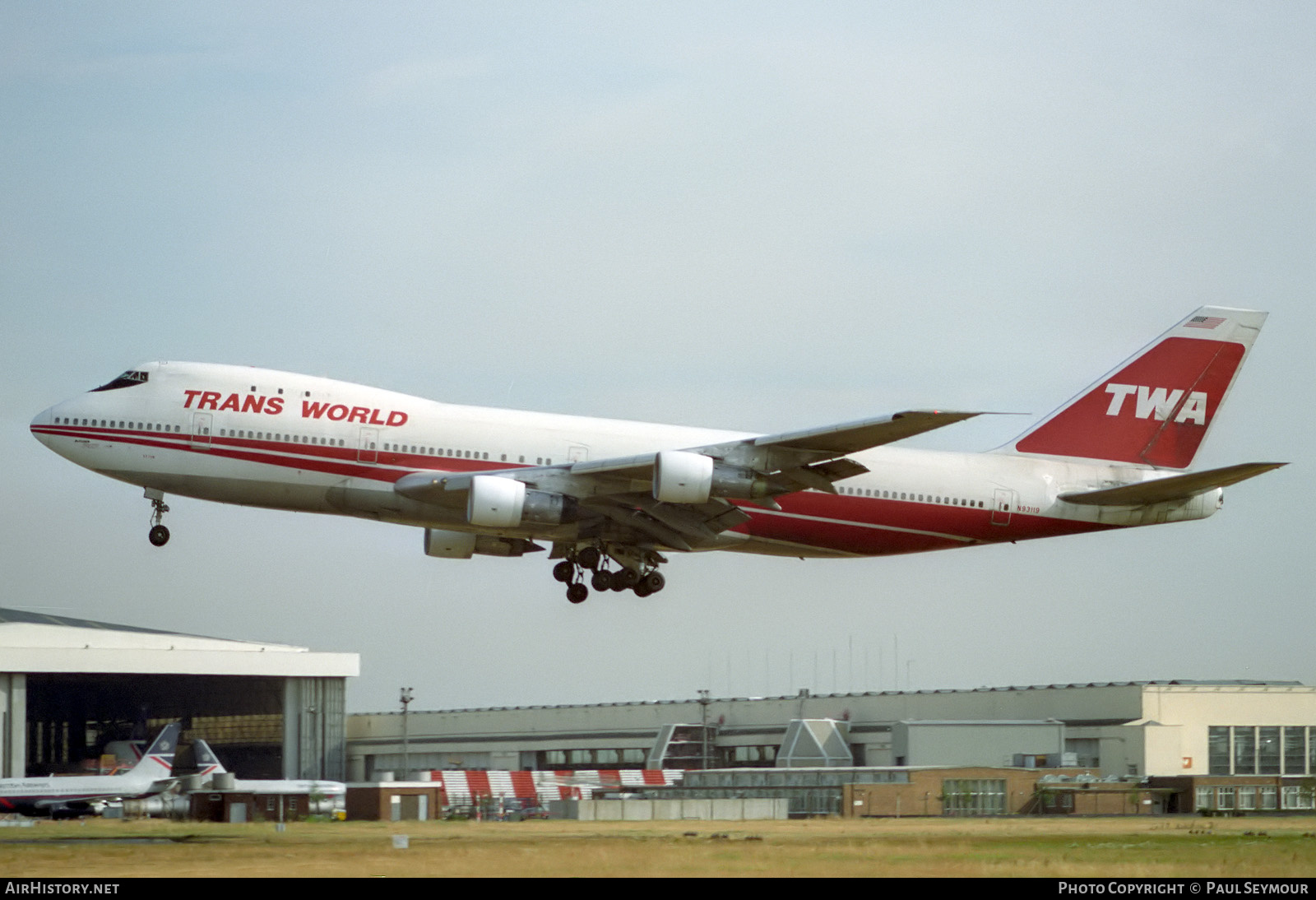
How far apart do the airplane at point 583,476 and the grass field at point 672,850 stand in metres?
7.81

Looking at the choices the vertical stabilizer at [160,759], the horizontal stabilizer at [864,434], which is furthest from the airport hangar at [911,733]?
the horizontal stabilizer at [864,434]

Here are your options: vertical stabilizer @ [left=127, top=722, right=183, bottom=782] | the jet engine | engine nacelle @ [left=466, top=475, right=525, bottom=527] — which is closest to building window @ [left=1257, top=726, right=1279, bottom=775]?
the jet engine

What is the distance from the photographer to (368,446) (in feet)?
133

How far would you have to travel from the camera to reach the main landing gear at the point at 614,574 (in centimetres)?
4422

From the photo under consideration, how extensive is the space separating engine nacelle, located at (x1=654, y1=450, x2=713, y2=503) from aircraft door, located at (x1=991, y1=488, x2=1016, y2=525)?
9628 millimetres

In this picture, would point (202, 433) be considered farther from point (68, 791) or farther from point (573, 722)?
point (573, 722)

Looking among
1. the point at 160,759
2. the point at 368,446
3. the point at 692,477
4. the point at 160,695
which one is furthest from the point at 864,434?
the point at 160,695

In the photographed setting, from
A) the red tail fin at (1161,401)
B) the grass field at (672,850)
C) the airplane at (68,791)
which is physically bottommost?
the airplane at (68,791)

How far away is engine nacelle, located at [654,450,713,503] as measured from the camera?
39.2 meters

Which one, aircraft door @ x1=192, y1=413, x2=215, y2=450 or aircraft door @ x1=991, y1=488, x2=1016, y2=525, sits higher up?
aircraft door @ x1=192, y1=413, x2=215, y2=450

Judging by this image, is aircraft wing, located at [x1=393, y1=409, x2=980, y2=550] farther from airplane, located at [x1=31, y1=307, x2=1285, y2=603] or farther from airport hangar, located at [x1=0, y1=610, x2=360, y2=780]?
airport hangar, located at [x1=0, y1=610, x2=360, y2=780]

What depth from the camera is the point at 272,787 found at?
67.2 m

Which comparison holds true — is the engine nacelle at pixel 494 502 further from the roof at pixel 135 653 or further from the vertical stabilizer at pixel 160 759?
the roof at pixel 135 653

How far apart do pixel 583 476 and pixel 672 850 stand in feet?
31.2
